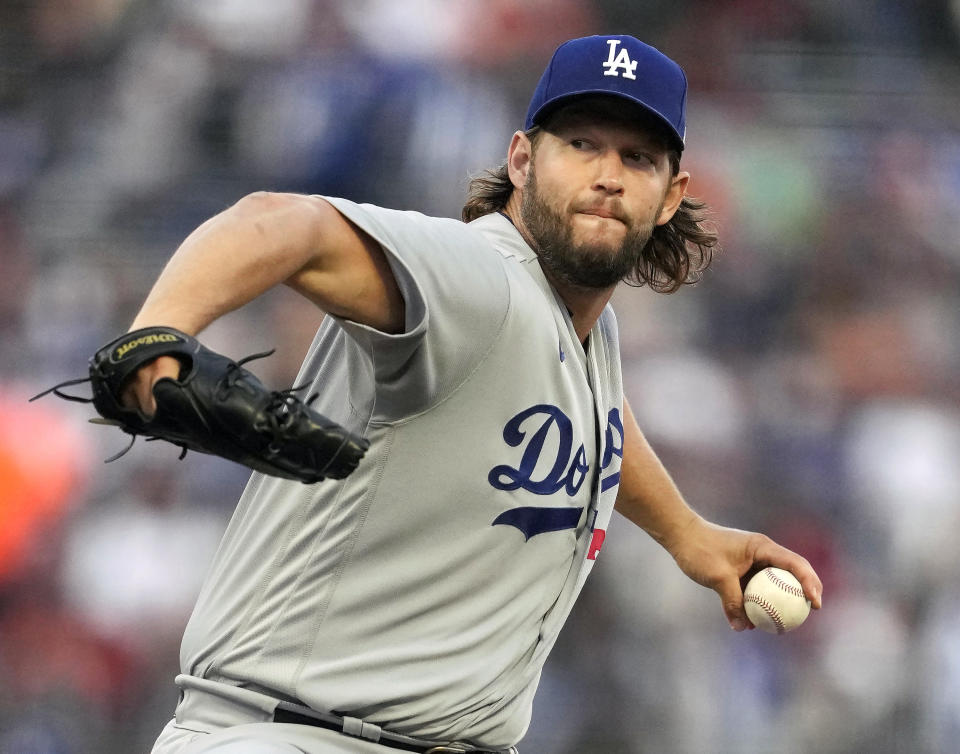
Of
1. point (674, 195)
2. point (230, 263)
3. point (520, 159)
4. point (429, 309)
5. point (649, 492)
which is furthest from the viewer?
point (649, 492)

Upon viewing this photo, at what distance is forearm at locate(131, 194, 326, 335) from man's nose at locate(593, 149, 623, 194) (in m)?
0.88

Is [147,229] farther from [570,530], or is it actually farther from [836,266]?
[570,530]

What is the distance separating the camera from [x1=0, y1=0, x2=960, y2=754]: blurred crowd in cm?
522

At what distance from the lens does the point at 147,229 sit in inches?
237

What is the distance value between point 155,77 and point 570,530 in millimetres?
4669

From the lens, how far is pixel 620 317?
598 cm

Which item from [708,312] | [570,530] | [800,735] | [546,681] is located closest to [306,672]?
[570,530]


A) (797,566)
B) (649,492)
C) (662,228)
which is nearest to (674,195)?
(662,228)

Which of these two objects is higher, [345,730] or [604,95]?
[604,95]

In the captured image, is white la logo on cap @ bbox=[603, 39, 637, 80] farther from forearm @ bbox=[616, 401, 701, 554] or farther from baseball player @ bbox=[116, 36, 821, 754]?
forearm @ bbox=[616, 401, 701, 554]

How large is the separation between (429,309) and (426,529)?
47 cm

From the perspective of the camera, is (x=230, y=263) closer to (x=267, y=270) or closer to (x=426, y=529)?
(x=267, y=270)

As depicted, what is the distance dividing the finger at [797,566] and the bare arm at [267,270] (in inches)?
54.0

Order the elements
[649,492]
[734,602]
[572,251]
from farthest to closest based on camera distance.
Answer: [649,492] < [734,602] < [572,251]
